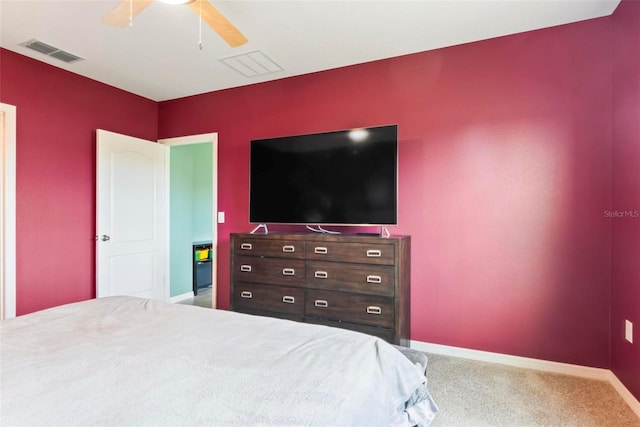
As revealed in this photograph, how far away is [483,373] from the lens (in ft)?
8.05

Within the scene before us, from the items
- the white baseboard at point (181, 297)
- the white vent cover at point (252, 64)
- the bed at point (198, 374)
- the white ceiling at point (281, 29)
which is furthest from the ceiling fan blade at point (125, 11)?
the white baseboard at point (181, 297)

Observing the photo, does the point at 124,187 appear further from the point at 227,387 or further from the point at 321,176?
the point at 227,387

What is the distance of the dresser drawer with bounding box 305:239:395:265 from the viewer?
8.16 ft

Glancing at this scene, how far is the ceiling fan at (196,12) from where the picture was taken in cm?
172

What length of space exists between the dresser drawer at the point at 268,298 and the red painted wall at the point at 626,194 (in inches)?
87.0

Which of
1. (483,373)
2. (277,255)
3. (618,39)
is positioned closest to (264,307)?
(277,255)

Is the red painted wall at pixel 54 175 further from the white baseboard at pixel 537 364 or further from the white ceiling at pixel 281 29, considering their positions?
the white baseboard at pixel 537 364

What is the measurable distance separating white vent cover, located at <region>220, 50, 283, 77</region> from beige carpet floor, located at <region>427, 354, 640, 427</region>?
296 centimetres

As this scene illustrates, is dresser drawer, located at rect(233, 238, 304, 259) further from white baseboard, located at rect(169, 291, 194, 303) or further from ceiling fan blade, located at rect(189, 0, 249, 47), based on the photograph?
white baseboard, located at rect(169, 291, 194, 303)

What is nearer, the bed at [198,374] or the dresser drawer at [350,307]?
the bed at [198,374]

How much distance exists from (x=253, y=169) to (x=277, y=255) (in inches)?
35.1

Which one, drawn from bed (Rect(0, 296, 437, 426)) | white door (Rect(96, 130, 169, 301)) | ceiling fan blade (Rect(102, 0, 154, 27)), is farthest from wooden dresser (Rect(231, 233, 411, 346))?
ceiling fan blade (Rect(102, 0, 154, 27))

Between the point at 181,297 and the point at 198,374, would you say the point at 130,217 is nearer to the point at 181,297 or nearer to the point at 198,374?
the point at 181,297

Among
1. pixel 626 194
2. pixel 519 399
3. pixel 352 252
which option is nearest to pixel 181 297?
pixel 352 252
